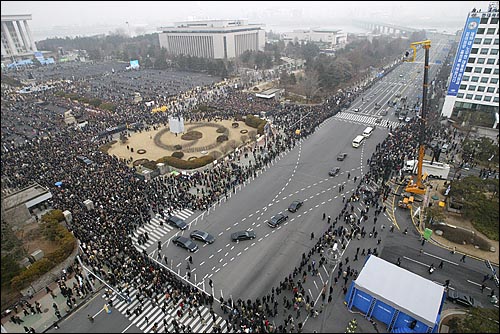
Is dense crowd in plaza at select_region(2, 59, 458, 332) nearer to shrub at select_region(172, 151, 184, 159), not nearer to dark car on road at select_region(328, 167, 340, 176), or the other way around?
dark car on road at select_region(328, 167, 340, 176)

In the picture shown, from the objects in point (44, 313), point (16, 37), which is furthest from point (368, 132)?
point (16, 37)

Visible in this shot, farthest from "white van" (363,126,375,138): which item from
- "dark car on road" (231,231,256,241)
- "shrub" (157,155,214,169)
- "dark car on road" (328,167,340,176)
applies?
"dark car on road" (231,231,256,241)

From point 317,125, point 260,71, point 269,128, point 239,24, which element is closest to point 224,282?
point 269,128

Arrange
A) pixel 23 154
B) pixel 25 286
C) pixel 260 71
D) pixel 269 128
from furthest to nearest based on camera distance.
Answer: pixel 260 71 < pixel 269 128 < pixel 23 154 < pixel 25 286

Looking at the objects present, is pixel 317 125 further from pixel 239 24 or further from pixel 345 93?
pixel 239 24

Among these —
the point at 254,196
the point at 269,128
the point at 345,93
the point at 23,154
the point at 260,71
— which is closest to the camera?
the point at 254,196

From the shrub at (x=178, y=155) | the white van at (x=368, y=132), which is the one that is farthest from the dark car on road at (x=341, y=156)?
the shrub at (x=178, y=155)
